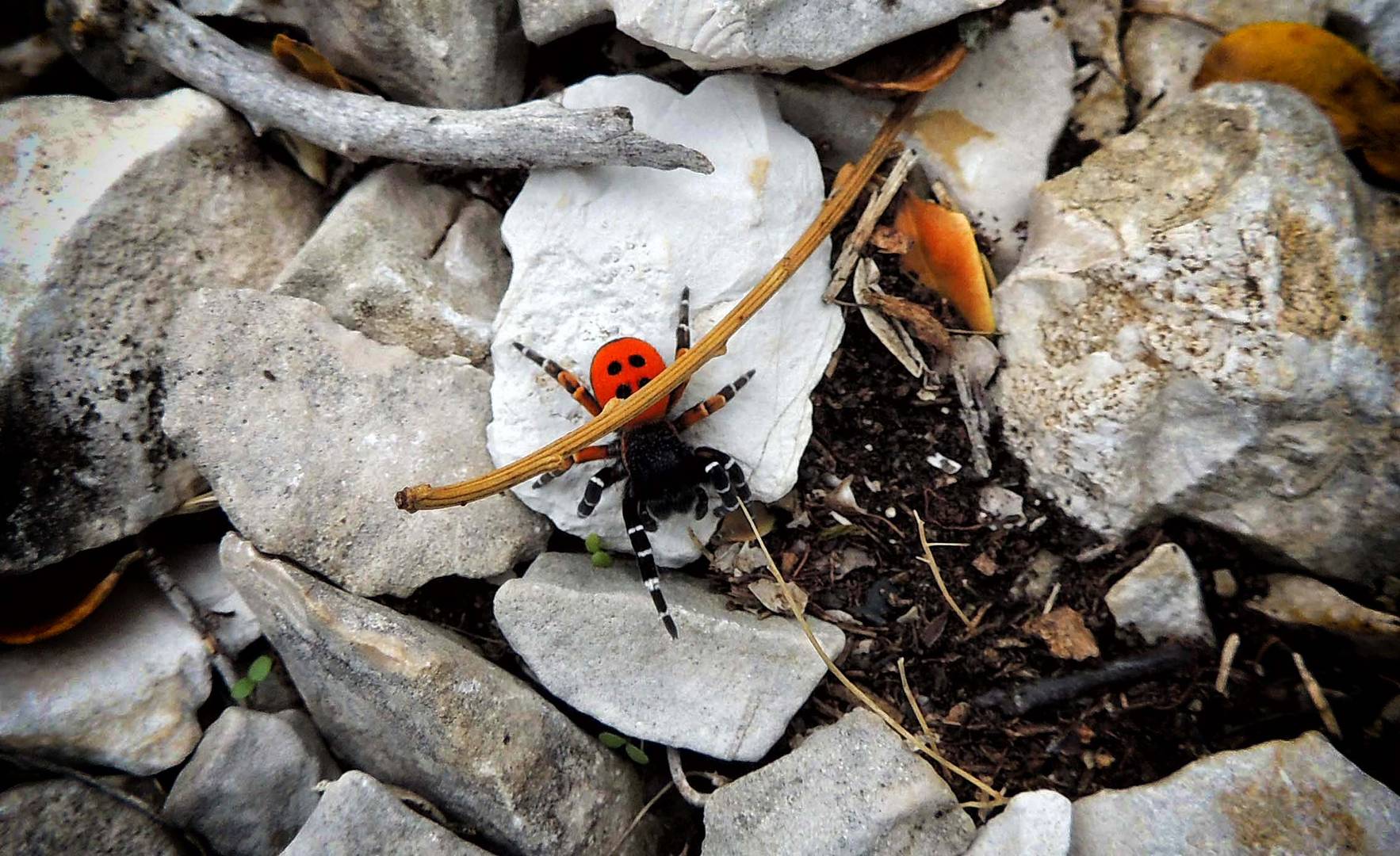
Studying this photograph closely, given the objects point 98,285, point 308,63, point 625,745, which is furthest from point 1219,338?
point 98,285

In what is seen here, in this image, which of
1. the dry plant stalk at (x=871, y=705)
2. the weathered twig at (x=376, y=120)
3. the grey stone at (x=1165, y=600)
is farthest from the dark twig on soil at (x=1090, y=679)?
the weathered twig at (x=376, y=120)

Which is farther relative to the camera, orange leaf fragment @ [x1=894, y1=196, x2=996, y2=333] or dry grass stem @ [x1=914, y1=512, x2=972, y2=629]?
orange leaf fragment @ [x1=894, y1=196, x2=996, y2=333]

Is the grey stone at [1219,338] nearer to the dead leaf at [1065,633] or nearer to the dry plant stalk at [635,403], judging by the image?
the dead leaf at [1065,633]

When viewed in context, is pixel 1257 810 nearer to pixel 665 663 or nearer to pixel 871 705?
pixel 871 705

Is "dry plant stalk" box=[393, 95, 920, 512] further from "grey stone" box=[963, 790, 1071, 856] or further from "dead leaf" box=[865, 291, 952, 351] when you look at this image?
"grey stone" box=[963, 790, 1071, 856]

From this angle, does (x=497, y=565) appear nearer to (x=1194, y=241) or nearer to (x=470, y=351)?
(x=470, y=351)

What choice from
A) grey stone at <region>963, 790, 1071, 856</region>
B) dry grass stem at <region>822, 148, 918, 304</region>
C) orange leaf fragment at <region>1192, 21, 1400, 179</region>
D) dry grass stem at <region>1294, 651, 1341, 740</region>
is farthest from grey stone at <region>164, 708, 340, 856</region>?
orange leaf fragment at <region>1192, 21, 1400, 179</region>

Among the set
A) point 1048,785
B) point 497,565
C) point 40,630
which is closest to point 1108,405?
point 1048,785
